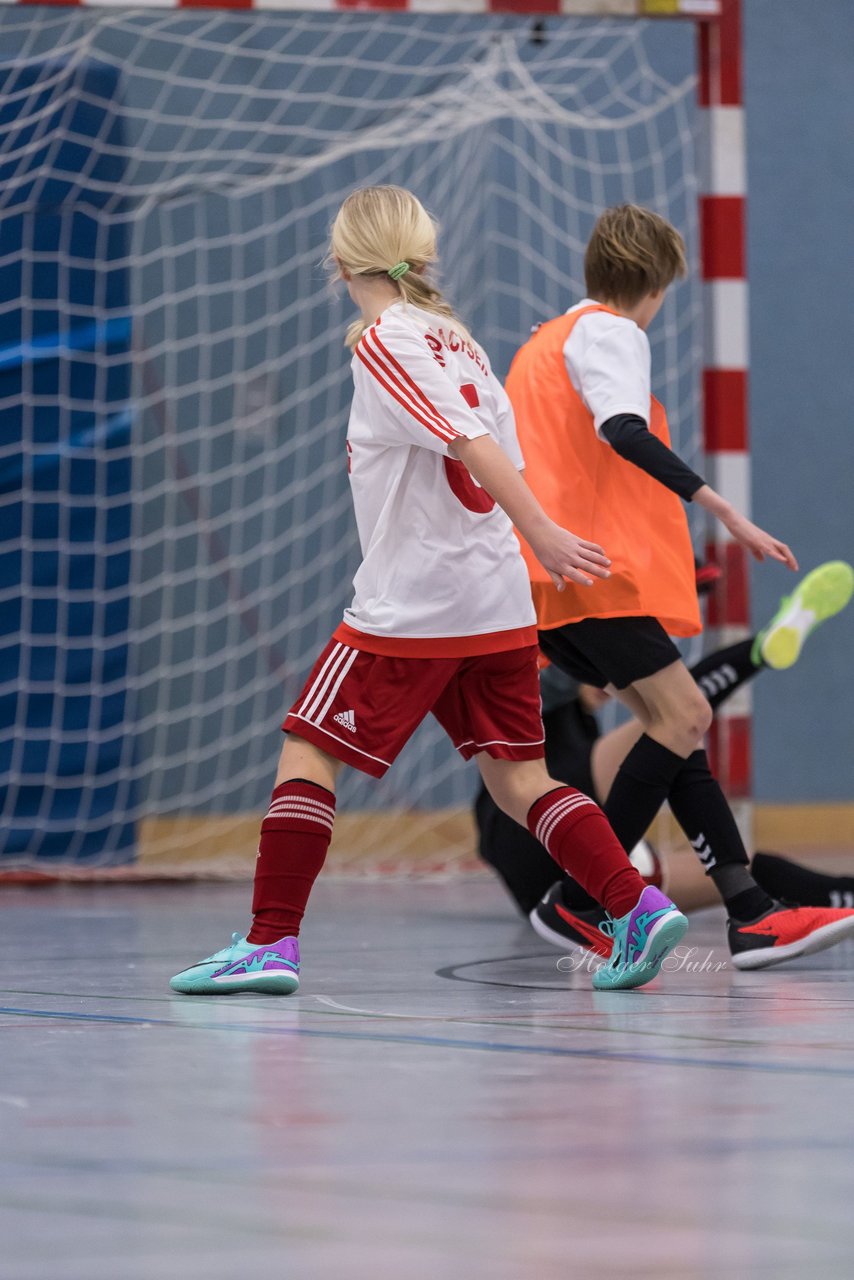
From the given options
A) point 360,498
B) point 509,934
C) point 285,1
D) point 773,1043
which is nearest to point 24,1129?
point 773,1043

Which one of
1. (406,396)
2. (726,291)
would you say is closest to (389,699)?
(406,396)

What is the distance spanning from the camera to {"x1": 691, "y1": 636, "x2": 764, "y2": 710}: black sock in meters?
4.02

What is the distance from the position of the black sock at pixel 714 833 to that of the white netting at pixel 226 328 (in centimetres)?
274

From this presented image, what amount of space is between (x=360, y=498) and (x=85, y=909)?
194cm

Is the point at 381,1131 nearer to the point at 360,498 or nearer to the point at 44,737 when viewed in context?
the point at 360,498

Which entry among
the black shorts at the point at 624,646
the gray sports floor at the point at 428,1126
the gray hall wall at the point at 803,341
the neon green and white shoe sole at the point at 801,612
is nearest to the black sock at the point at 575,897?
the gray sports floor at the point at 428,1126

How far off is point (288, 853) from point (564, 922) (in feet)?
2.71

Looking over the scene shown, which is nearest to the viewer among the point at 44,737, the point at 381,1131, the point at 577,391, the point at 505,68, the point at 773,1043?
the point at 381,1131

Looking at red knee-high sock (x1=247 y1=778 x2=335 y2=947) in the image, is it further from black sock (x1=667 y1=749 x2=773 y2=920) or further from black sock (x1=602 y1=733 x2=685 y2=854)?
black sock (x1=667 y1=749 x2=773 y2=920)

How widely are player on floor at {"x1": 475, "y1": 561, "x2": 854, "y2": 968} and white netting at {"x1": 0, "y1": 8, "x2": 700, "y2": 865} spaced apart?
2.05 meters

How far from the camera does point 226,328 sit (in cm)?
624

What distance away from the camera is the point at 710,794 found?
11.2 ft

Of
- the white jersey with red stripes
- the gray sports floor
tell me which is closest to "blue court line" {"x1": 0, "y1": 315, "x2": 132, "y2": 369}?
the gray sports floor

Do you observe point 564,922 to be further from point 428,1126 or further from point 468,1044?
point 428,1126
